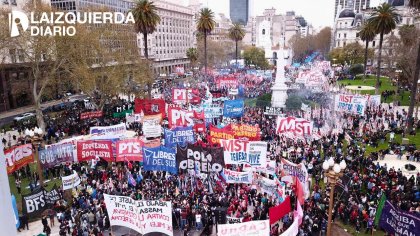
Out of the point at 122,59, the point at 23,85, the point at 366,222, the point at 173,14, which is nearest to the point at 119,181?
the point at 366,222

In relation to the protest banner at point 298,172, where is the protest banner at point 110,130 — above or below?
above

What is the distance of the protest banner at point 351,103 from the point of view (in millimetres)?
29219

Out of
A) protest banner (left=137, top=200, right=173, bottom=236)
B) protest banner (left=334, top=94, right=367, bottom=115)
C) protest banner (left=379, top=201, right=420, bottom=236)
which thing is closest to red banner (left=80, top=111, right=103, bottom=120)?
protest banner (left=137, top=200, right=173, bottom=236)

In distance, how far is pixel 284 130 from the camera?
77.0 ft

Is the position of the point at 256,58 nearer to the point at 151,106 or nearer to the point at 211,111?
the point at 151,106

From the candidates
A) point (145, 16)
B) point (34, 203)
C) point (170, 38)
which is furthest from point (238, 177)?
point (170, 38)

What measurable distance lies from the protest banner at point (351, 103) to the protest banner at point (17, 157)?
24.6 metres

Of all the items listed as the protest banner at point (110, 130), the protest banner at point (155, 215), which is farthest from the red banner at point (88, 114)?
the protest banner at point (155, 215)

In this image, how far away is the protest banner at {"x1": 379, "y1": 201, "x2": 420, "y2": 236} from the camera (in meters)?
11.7

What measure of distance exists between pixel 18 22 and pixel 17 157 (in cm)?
2269

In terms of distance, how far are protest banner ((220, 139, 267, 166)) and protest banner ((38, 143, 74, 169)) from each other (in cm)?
987

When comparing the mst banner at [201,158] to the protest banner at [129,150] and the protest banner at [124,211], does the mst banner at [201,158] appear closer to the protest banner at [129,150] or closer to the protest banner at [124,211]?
the protest banner at [129,150]

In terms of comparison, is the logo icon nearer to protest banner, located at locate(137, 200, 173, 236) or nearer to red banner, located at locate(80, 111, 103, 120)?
red banner, located at locate(80, 111, 103, 120)

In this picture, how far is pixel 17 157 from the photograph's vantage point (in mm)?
20047
